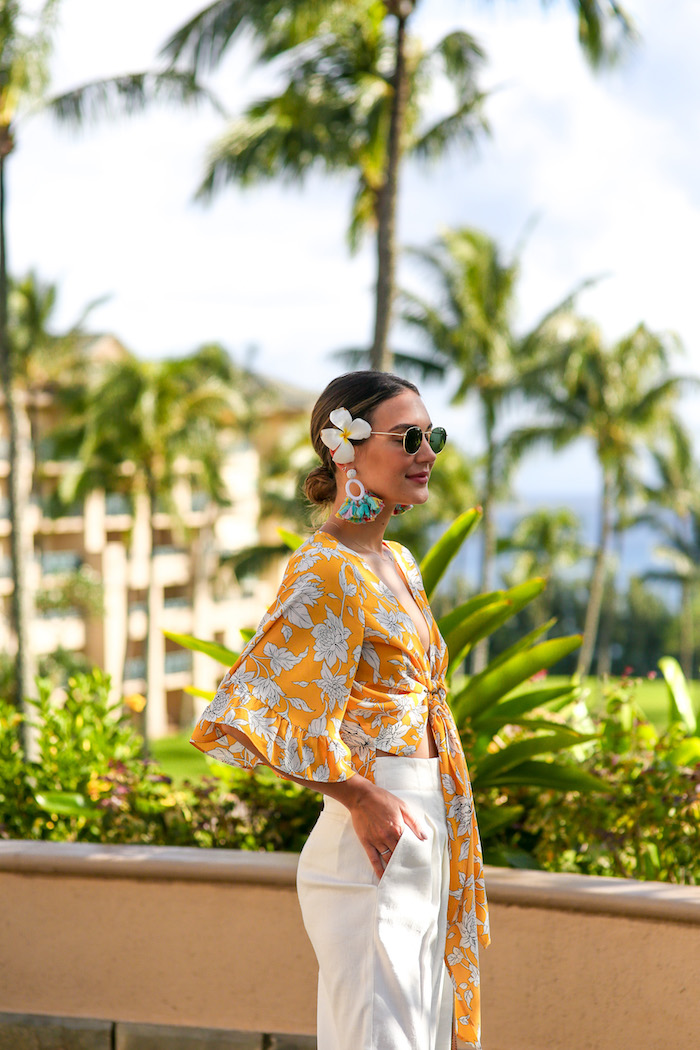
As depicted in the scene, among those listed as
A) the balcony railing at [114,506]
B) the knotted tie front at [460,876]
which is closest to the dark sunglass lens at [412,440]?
the knotted tie front at [460,876]

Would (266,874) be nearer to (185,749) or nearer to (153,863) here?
(153,863)

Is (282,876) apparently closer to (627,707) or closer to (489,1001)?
(489,1001)

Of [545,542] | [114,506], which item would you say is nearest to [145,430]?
[114,506]

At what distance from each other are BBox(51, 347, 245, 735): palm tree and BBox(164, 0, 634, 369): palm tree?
11197 mm

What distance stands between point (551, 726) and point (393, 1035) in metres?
1.24

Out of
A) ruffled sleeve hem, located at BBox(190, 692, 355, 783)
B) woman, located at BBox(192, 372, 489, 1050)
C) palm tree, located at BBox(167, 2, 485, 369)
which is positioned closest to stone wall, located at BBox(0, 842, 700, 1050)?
woman, located at BBox(192, 372, 489, 1050)

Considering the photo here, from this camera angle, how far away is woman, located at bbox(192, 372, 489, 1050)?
176 cm

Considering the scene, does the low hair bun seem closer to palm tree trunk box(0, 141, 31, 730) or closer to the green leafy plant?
the green leafy plant

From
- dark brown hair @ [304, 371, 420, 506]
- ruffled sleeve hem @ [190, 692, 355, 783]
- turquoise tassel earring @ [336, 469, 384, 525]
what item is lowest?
ruffled sleeve hem @ [190, 692, 355, 783]

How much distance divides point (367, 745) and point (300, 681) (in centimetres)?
17

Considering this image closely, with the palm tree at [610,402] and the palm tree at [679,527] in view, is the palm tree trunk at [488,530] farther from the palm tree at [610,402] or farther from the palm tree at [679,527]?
the palm tree at [679,527]

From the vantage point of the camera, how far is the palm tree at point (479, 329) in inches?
1055

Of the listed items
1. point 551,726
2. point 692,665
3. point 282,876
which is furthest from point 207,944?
point 692,665

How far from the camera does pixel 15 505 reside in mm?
17031
